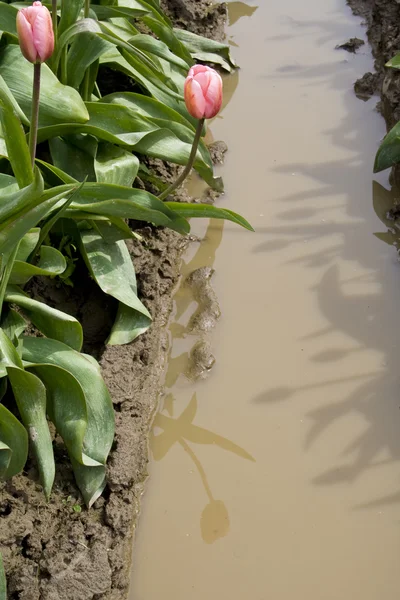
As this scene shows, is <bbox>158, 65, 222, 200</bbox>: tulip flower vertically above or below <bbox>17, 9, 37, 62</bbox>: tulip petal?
below

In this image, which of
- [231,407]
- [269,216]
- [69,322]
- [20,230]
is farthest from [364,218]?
[20,230]

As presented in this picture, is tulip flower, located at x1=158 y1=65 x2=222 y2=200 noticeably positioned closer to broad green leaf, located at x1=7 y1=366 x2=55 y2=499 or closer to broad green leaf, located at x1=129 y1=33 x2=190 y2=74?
broad green leaf, located at x1=7 y1=366 x2=55 y2=499

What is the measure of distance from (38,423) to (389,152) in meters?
2.26

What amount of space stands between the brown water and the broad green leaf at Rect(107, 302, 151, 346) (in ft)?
0.78

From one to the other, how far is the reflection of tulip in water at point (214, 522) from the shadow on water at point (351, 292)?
35cm

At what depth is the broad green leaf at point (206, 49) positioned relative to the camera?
423 cm

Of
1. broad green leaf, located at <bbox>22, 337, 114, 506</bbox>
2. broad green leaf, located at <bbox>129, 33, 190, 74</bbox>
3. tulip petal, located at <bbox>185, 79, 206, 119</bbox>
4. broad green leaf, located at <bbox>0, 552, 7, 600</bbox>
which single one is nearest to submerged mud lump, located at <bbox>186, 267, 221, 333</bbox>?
broad green leaf, located at <bbox>22, 337, 114, 506</bbox>

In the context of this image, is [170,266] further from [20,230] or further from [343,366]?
[20,230]

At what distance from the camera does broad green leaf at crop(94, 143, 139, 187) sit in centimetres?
296

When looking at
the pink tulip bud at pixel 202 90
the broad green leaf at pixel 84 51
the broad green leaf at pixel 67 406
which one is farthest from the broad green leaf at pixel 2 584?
the broad green leaf at pixel 84 51

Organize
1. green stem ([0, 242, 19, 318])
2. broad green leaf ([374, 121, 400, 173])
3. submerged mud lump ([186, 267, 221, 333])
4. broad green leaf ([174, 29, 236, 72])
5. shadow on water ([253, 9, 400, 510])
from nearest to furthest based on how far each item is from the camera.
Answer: green stem ([0, 242, 19, 318]) → shadow on water ([253, 9, 400, 510]) → submerged mud lump ([186, 267, 221, 333]) → broad green leaf ([374, 121, 400, 173]) → broad green leaf ([174, 29, 236, 72])

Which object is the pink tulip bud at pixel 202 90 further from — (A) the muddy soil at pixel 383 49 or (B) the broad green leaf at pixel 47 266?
(A) the muddy soil at pixel 383 49

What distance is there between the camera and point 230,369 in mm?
3068

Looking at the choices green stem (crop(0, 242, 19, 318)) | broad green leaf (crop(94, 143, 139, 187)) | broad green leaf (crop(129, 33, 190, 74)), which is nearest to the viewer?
green stem (crop(0, 242, 19, 318))
